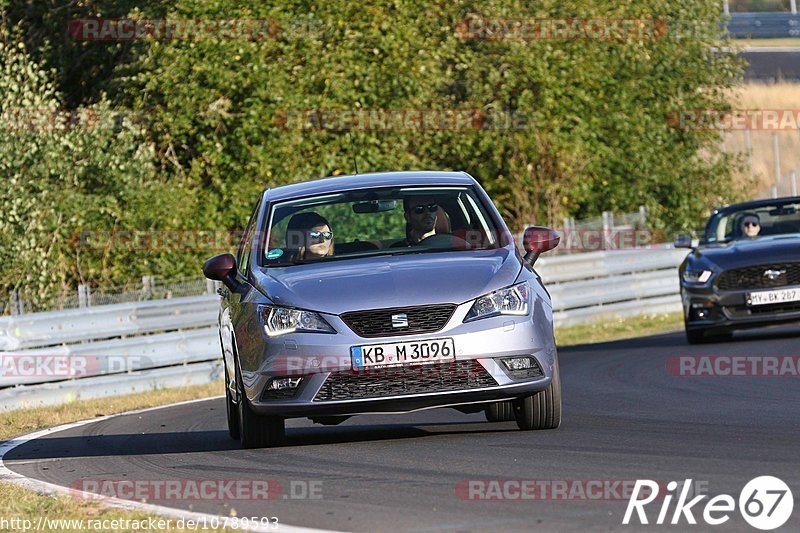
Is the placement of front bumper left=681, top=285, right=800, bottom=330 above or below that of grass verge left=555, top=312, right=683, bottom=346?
above

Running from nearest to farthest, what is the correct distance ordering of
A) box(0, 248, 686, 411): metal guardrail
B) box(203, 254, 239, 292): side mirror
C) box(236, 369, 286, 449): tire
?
1. box(236, 369, 286, 449): tire
2. box(203, 254, 239, 292): side mirror
3. box(0, 248, 686, 411): metal guardrail

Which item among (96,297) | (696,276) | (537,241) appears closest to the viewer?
(537,241)

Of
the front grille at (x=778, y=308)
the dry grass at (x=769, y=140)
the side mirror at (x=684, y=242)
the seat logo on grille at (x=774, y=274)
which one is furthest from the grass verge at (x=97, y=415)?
the dry grass at (x=769, y=140)

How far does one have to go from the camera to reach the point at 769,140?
57094 millimetres

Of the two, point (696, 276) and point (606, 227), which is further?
point (606, 227)

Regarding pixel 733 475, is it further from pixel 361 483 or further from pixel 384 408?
pixel 384 408

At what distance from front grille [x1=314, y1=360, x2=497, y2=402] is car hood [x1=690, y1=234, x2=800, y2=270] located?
841 cm

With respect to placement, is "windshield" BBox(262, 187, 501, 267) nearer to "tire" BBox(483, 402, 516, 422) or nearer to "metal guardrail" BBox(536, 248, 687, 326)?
"tire" BBox(483, 402, 516, 422)

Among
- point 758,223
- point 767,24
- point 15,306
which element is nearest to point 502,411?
point 758,223

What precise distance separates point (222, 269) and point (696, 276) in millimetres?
8383

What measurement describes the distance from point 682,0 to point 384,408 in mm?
30985

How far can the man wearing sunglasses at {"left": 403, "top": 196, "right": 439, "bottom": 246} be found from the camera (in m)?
9.75

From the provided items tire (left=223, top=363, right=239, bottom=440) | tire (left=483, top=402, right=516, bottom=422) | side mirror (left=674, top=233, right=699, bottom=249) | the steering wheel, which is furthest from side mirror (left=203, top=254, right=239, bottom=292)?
side mirror (left=674, top=233, right=699, bottom=249)

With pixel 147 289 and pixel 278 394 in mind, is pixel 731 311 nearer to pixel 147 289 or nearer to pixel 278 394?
pixel 147 289
